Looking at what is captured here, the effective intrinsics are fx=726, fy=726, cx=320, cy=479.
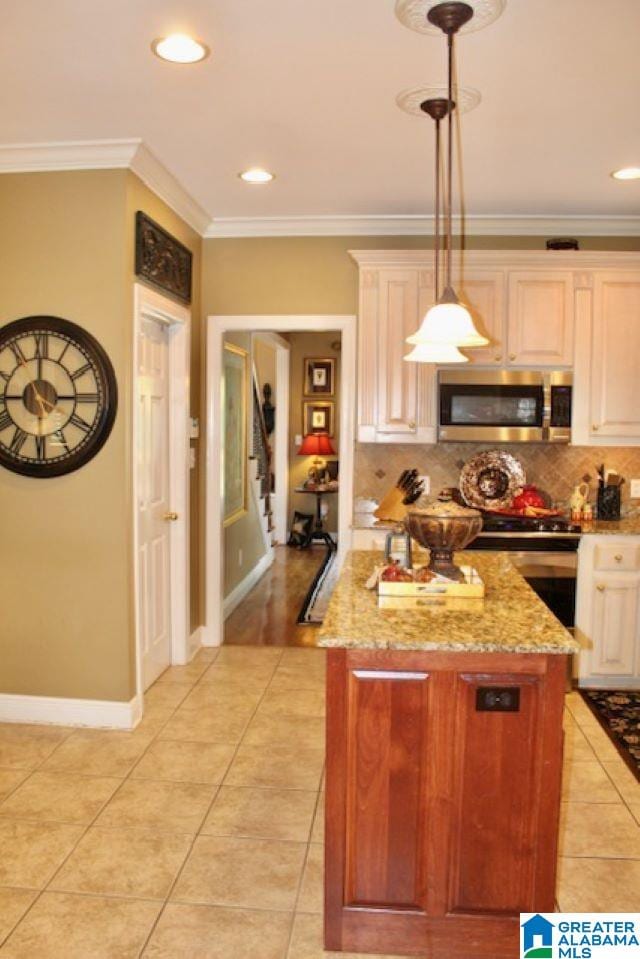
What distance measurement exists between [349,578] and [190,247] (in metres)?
2.62

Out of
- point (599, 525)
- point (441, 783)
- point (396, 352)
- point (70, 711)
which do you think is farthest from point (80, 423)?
point (599, 525)

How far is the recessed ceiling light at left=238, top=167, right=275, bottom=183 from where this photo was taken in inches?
143

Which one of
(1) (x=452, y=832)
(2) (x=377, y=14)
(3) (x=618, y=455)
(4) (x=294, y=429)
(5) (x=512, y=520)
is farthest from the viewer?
(4) (x=294, y=429)

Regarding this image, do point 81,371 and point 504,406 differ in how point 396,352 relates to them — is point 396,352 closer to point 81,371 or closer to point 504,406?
point 504,406

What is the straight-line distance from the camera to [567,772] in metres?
3.19

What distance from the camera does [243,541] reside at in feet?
20.6

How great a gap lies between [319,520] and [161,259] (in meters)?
4.96

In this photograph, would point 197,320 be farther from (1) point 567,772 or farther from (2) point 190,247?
(1) point 567,772

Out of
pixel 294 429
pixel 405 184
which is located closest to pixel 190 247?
pixel 405 184

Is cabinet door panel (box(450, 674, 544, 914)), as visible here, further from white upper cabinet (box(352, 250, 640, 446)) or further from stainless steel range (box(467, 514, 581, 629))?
white upper cabinet (box(352, 250, 640, 446))

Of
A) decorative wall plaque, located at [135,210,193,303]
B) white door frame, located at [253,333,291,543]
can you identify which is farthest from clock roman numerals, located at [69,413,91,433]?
white door frame, located at [253,333,291,543]

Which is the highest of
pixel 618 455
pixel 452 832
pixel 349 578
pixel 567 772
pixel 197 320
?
pixel 197 320

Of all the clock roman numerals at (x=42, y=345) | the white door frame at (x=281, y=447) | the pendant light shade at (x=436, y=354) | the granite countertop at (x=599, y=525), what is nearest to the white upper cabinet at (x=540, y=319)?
the granite countertop at (x=599, y=525)

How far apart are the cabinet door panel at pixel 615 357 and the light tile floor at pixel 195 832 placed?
165cm
